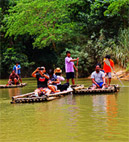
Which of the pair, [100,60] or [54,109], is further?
[100,60]

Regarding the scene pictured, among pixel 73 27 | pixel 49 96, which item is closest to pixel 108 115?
pixel 49 96

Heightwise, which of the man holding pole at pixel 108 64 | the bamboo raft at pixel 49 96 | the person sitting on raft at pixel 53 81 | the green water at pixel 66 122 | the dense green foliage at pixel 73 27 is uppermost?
the dense green foliage at pixel 73 27

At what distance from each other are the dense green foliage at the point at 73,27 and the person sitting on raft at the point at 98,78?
12235 mm

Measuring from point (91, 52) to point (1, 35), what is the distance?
1080cm

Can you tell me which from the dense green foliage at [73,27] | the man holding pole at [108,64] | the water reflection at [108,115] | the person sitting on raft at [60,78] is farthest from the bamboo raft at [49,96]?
the dense green foliage at [73,27]

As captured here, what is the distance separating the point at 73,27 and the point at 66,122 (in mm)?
24570

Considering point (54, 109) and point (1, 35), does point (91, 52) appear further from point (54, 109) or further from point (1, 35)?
point (54, 109)

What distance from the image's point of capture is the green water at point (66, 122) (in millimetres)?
6035

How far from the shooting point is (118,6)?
2731 cm

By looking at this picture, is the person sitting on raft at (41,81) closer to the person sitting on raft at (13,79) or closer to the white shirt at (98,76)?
the white shirt at (98,76)

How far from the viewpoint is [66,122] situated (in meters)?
7.42

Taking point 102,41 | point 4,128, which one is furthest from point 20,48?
point 4,128

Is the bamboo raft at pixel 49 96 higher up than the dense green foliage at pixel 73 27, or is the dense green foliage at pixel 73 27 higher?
the dense green foliage at pixel 73 27

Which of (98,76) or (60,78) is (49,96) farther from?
(98,76)
